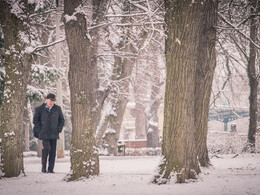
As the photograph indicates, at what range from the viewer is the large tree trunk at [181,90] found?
4.93 metres

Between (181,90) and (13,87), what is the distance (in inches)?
146

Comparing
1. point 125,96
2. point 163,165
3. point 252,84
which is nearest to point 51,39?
point 125,96

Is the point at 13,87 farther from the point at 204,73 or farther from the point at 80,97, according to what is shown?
the point at 204,73

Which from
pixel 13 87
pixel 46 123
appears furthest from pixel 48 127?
pixel 13 87

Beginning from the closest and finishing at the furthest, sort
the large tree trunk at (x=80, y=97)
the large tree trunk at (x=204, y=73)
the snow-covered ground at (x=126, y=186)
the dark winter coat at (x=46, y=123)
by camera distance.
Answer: the snow-covered ground at (x=126, y=186), the large tree trunk at (x=80, y=97), the large tree trunk at (x=204, y=73), the dark winter coat at (x=46, y=123)

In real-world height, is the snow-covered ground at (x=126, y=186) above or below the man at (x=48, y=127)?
below

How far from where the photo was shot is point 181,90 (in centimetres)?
492

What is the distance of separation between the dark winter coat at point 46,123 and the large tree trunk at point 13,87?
1.68ft

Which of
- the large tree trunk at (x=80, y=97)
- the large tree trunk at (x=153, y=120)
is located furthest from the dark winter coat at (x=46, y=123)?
the large tree trunk at (x=153, y=120)

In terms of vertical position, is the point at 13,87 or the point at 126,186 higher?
the point at 13,87

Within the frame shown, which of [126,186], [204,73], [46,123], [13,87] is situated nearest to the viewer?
[126,186]

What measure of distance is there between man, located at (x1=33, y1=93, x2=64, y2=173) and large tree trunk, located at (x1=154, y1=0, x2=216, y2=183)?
3.09m

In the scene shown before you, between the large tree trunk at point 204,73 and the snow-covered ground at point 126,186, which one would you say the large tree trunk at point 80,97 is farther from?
the large tree trunk at point 204,73

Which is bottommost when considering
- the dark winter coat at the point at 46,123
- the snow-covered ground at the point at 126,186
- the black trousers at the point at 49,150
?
the snow-covered ground at the point at 126,186
